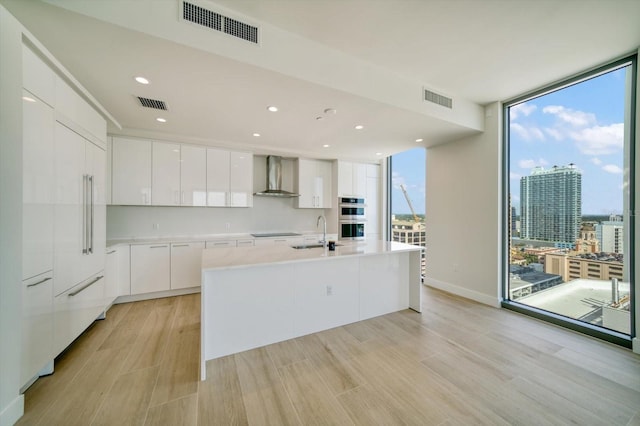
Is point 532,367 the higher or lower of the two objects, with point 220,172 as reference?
lower

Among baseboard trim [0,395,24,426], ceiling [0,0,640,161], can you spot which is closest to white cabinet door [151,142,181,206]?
ceiling [0,0,640,161]

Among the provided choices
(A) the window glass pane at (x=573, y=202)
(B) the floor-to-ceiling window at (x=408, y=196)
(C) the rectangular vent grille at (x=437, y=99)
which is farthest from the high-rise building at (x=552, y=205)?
(B) the floor-to-ceiling window at (x=408, y=196)

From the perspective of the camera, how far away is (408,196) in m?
4.96

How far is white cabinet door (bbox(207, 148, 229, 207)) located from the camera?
407cm

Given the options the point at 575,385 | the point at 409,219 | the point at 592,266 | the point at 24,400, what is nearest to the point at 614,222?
the point at 592,266

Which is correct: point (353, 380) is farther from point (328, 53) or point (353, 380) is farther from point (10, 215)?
point (328, 53)

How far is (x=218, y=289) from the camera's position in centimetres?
208

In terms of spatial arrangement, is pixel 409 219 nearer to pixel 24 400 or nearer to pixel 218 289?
pixel 218 289

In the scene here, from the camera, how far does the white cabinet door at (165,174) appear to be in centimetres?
369

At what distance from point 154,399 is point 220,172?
330cm

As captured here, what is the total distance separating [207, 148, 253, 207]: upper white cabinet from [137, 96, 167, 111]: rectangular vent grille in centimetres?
131

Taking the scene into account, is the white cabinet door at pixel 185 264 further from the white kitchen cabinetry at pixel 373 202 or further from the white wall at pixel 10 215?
the white kitchen cabinetry at pixel 373 202

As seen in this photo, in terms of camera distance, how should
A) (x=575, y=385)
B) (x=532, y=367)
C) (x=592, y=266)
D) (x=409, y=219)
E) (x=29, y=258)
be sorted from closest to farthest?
(x=29, y=258), (x=575, y=385), (x=532, y=367), (x=592, y=266), (x=409, y=219)

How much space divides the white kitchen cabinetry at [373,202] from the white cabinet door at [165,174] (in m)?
3.84
